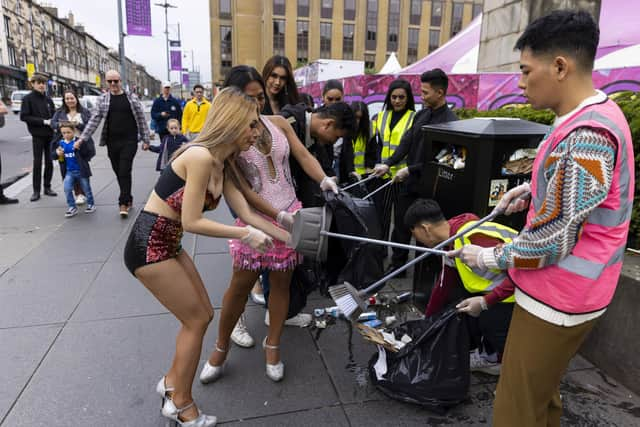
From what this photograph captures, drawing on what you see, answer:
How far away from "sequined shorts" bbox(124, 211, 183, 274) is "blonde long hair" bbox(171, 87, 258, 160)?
1.07ft

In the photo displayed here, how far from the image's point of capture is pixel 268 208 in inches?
97.7

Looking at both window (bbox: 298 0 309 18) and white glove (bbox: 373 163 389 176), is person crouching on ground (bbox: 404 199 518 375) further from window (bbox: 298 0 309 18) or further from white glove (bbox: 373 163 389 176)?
window (bbox: 298 0 309 18)

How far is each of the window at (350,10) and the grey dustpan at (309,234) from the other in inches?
2375

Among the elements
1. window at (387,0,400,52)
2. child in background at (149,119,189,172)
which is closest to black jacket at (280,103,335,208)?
child in background at (149,119,189,172)

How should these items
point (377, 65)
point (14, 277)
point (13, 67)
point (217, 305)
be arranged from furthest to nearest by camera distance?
point (377, 65), point (13, 67), point (14, 277), point (217, 305)

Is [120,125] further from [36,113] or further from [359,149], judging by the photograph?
[359,149]

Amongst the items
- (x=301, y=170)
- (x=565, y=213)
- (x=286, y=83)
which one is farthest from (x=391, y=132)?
(x=565, y=213)

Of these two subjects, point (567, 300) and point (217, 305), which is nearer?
point (567, 300)

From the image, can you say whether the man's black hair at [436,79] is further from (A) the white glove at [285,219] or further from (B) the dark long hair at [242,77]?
(A) the white glove at [285,219]

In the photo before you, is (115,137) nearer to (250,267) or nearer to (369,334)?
(250,267)

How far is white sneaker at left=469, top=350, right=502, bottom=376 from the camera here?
2709mm

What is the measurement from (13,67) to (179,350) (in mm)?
57839

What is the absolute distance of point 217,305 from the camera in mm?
3738

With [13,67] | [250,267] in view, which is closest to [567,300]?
[250,267]
